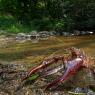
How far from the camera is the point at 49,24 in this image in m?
23.5

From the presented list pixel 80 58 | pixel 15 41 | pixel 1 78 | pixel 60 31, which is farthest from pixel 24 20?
pixel 80 58

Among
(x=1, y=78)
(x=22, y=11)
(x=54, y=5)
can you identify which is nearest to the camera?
(x=1, y=78)

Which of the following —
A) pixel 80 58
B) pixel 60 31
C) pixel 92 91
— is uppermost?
pixel 80 58

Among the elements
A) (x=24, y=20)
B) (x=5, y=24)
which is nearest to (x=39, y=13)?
(x=24, y=20)

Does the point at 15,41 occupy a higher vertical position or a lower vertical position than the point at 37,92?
lower

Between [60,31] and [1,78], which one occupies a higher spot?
[1,78]

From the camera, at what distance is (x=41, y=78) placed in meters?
6.43

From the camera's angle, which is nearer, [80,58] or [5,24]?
[80,58]

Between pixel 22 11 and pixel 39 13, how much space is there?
1607 mm

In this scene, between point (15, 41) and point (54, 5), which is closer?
point (15, 41)

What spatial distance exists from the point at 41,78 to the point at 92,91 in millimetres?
964

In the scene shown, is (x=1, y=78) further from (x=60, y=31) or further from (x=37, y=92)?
(x=60, y=31)

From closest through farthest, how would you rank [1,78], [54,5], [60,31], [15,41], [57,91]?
[57,91] → [1,78] → [15,41] → [60,31] → [54,5]

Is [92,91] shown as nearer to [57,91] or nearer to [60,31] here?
[57,91]
